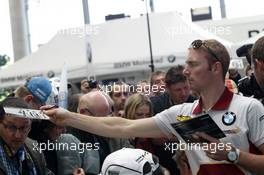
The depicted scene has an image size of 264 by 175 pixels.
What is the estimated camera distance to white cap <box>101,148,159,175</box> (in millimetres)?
2555

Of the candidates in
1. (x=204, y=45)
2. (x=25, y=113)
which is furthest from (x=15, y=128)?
(x=204, y=45)

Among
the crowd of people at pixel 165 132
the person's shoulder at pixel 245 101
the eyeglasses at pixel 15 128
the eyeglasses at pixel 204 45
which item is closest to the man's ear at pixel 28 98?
the crowd of people at pixel 165 132

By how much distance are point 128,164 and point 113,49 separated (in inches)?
342

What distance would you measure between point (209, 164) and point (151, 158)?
28 centimetres

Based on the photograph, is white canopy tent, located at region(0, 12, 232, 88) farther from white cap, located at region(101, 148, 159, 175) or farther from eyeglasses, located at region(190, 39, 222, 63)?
white cap, located at region(101, 148, 159, 175)

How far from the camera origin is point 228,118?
2744mm

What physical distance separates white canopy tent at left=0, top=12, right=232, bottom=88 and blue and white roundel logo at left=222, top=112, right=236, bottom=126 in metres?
7.34

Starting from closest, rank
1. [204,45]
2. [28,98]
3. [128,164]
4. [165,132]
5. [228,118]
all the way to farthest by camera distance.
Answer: [128,164], [228,118], [204,45], [165,132], [28,98]

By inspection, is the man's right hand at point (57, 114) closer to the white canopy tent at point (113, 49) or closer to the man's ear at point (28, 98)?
the man's ear at point (28, 98)

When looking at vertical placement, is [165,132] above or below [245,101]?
below

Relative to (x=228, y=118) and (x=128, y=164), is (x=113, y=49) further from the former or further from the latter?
(x=128, y=164)

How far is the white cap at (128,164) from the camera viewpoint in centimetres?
255

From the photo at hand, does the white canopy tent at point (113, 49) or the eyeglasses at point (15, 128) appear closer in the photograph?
the eyeglasses at point (15, 128)

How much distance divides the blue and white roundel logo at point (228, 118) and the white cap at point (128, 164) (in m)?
0.41
